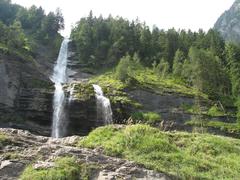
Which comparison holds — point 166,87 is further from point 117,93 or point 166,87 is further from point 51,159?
point 51,159

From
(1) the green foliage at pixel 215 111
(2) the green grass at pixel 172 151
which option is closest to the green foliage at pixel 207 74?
(1) the green foliage at pixel 215 111

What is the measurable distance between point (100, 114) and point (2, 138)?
37.6m

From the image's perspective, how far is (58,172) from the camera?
10.9 m

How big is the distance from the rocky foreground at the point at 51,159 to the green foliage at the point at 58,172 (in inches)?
6.5

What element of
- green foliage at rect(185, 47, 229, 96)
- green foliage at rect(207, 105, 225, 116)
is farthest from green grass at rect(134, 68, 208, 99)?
green foliage at rect(207, 105, 225, 116)

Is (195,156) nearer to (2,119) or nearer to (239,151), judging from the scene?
(239,151)

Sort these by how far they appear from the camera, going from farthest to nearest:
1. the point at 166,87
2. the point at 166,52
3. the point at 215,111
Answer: the point at 166,52, the point at 166,87, the point at 215,111

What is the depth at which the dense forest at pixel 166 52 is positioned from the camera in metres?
76.8

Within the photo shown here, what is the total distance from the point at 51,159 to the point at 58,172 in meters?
0.88

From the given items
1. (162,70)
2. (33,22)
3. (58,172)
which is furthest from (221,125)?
Answer: (33,22)

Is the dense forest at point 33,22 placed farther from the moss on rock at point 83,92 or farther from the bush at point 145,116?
the bush at point 145,116

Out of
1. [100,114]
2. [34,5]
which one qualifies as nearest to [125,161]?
[100,114]

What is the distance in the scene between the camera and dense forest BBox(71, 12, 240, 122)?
76.8 meters

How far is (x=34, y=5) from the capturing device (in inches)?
4705
